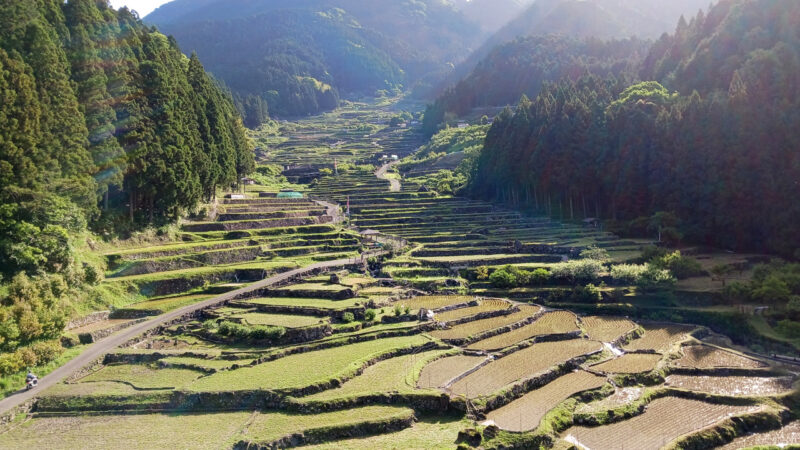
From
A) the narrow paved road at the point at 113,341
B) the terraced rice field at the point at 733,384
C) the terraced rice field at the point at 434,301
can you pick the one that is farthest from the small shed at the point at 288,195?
the terraced rice field at the point at 733,384

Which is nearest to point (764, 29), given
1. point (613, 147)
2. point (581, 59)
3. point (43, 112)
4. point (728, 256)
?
point (613, 147)

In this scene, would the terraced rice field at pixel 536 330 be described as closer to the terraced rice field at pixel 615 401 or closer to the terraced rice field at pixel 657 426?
the terraced rice field at pixel 615 401

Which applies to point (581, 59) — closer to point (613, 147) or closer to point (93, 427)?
point (613, 147)

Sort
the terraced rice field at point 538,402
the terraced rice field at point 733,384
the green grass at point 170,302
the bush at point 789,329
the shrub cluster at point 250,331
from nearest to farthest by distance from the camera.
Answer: the terraced rice field at point 538,402
the terraced rice field at point 733,384
the shrub cluster at point 250,331
the bush at point 789,329
the green grass at point 170,302

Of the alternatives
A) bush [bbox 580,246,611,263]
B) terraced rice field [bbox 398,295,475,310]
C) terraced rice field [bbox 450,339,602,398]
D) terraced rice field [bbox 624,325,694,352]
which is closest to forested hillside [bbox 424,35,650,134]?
bush [bbox 580,246,611,263]

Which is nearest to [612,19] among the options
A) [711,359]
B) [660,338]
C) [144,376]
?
[660,338]
